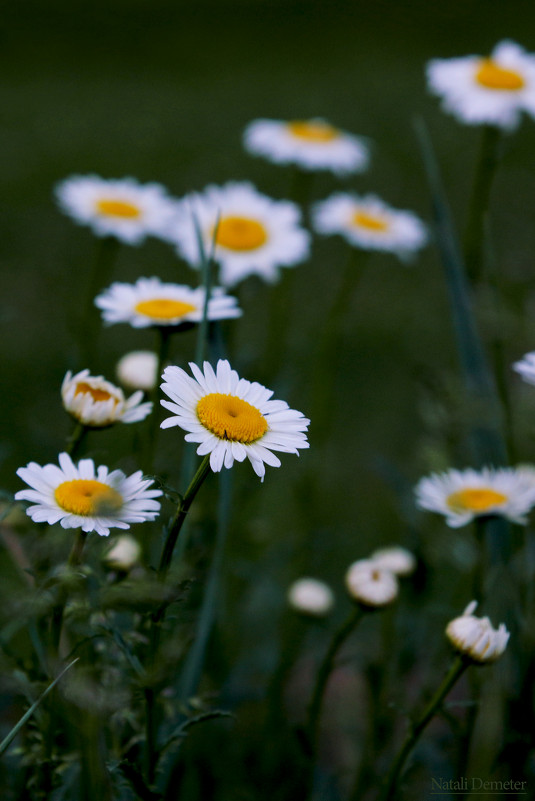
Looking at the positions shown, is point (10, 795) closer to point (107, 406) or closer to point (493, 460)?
point (107, 406)

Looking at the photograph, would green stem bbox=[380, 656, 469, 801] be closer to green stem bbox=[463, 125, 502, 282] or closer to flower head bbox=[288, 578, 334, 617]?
flower head bbox=[288, 578, 334, 617]

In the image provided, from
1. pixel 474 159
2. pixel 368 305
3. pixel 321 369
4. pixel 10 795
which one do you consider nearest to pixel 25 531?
pixel 10 795

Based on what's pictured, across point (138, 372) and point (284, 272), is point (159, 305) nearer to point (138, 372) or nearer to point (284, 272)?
point (138, 372)

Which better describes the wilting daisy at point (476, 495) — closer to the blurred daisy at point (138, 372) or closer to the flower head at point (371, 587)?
the flower head at point (371, 587)

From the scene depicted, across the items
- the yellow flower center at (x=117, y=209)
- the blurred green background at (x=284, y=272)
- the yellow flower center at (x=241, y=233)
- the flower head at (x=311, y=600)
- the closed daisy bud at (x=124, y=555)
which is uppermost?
the yellow flower center at (x=241, y=233)

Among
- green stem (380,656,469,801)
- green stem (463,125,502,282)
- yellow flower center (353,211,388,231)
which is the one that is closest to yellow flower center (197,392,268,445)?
green stem (380,656,469,801)

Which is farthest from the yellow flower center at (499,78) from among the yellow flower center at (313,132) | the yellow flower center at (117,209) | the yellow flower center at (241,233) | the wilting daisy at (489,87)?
the yellow flower center at (117,209)
